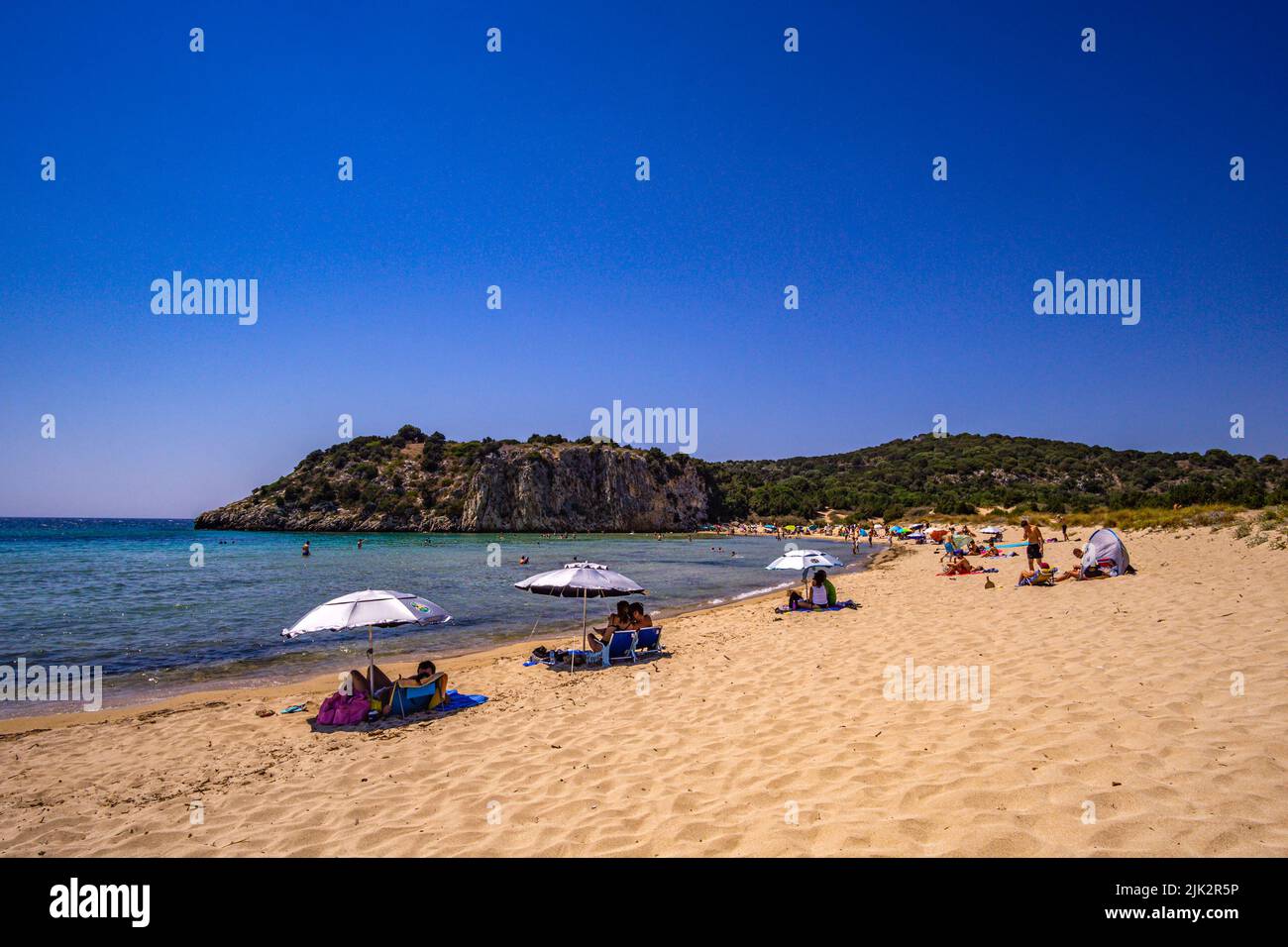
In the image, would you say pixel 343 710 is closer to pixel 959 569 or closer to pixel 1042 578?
pixel 1042 578

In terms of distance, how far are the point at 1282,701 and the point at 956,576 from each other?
1681 cm

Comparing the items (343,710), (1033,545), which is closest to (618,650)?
(343,710)

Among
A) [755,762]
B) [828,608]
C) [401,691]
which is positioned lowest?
[828,608]

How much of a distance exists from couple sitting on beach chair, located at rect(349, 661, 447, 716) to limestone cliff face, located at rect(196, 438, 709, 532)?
85.1m

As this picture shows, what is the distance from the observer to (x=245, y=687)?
11.3 m

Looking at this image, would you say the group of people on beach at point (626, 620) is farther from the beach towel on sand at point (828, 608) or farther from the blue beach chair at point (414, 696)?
the beach towel on sand at point (828, 608)

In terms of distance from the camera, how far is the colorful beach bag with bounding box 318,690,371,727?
847 cm

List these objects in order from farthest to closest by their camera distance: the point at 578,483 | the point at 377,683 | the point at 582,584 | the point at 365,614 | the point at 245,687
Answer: the point at 578,483 < the point at 245,687 < the point at 582,584 < the point at 377,683 < the point at 365,614

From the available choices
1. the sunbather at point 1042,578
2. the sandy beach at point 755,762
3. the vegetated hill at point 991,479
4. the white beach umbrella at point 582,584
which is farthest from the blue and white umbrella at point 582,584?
the vegetated hill at point 991,479

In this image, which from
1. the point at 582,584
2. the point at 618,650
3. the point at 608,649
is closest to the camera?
the point at 582,584

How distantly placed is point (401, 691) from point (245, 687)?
4.71 m

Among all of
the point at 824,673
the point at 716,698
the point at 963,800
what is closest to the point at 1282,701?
the point at 963,800
